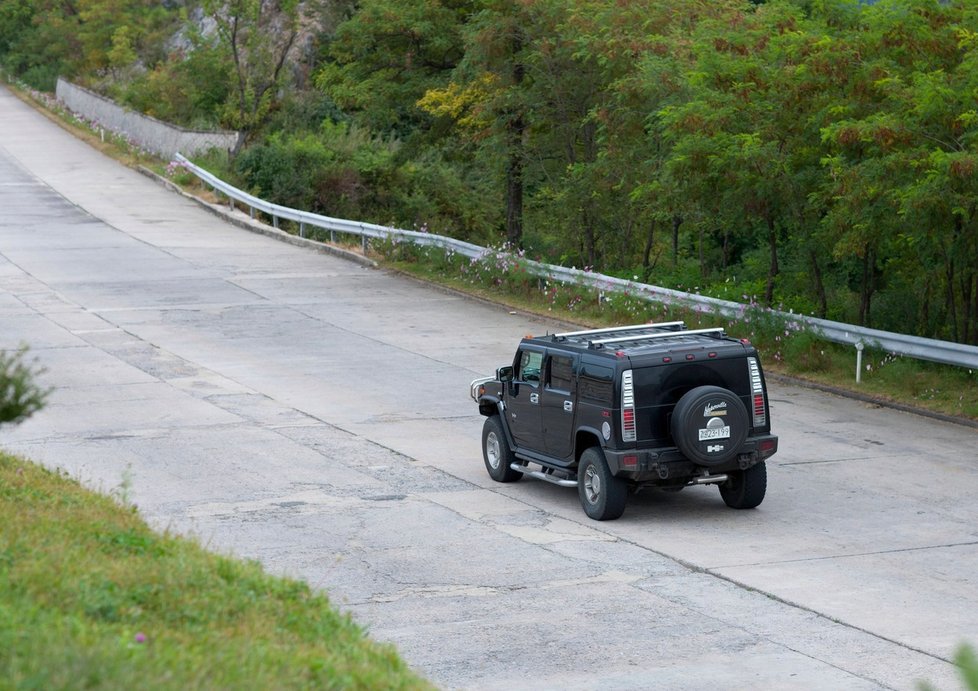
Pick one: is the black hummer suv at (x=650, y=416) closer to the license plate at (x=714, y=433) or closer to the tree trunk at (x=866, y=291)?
the license plate at (x=714, y=433)

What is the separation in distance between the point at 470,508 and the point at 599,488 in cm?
136

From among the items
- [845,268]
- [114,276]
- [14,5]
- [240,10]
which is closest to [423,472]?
[845,268]

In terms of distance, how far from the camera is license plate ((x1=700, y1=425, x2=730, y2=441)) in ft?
43.2

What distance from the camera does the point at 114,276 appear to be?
101ft

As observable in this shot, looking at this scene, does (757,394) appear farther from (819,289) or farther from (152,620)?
(819,289)

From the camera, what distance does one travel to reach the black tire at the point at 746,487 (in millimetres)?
13781

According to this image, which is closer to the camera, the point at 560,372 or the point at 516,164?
the point at 560,372

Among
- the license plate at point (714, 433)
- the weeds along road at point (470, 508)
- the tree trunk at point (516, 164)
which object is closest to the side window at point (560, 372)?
the weeds along road at point (470, 508)

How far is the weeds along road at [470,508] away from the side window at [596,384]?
1204mm

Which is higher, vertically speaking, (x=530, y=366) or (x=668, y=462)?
(x=530, y=366)

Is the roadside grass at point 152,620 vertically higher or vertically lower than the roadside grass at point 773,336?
higher

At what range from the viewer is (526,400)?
49.0ft

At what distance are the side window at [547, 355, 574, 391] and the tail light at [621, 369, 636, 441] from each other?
0.91 m

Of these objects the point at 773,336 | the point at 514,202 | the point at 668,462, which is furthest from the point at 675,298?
the point at 514,202
